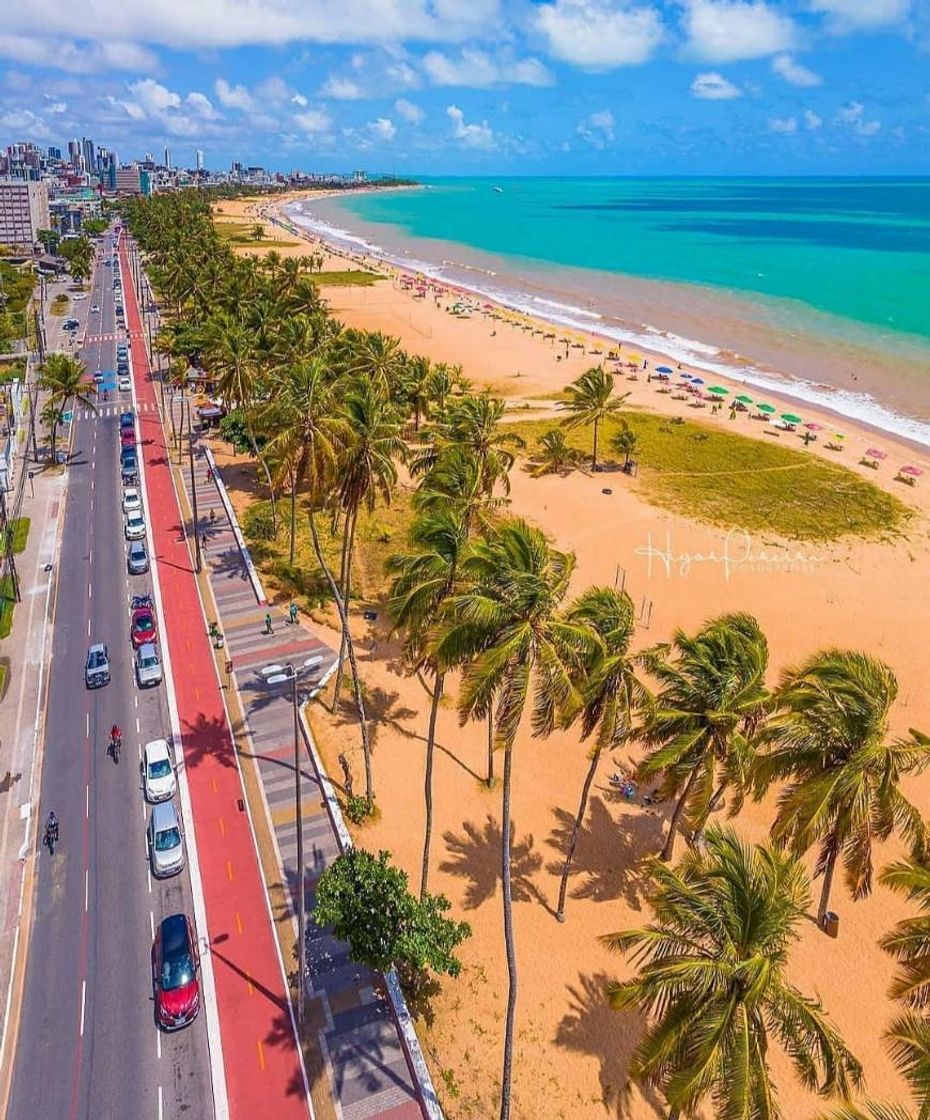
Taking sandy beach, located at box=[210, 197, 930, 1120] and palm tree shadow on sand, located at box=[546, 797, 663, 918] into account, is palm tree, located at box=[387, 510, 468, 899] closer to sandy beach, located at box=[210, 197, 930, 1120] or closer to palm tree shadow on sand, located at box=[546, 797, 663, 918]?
sandy beach, located at box=[210, 197, 930, 1120]

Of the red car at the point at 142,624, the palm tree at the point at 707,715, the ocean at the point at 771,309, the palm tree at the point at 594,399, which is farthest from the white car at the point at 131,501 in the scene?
the ocean at the point at 771,309

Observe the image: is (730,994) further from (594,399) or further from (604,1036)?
(594,399)

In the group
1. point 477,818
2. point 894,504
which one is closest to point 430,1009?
point 477,818

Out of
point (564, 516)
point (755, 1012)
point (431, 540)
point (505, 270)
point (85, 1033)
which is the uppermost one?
point (505, 270)

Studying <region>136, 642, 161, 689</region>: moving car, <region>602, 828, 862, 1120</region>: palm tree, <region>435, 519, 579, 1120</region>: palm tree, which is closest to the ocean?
<region>435, 519, 579, 1120</region>: palm tree

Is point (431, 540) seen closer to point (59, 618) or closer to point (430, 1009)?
point (430, 1009)

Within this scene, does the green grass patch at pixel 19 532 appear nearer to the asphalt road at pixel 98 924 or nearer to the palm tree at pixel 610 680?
the asphalt road at pixel 98 924
